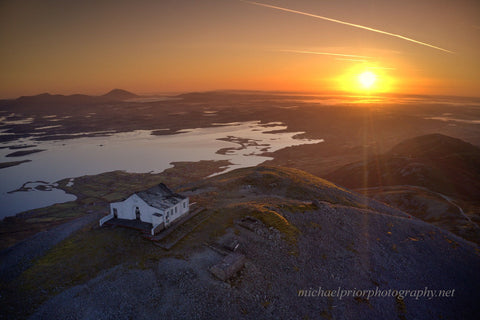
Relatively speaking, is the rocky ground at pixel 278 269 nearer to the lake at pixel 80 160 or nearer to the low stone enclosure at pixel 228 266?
the low stone enclosure at pixel 228 266

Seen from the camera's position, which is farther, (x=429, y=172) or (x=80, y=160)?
(x=80, y=160)

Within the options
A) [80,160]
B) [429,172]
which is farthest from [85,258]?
[80,160]

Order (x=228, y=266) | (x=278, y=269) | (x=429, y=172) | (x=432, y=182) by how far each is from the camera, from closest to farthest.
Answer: (x=228, y=266)
(x=278, y=269)
(x=432, y=182)
(x=429, y=172)

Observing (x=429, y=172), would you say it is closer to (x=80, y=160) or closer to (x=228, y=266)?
(x=228, y=266)

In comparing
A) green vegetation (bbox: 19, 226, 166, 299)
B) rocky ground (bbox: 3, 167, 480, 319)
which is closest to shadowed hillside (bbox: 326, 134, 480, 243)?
rocky ground (bbox: 3, 167, 480, 319)

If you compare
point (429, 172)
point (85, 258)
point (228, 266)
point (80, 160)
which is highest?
point (228, 266)

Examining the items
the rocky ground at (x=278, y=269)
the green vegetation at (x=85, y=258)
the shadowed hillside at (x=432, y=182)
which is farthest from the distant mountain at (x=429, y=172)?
the green vegetation at (x=85, y=258)

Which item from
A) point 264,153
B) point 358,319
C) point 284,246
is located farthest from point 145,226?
point 264,153

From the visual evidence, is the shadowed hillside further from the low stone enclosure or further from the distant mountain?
the low stone enclosure

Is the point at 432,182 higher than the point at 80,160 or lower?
higher
